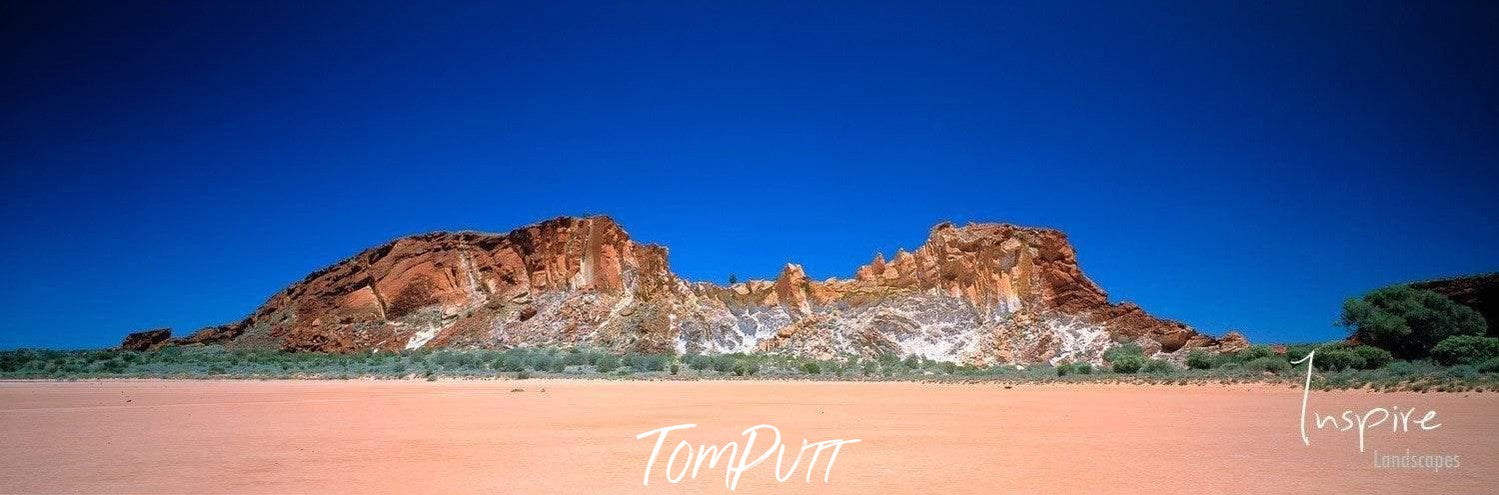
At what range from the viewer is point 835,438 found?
11680 mm

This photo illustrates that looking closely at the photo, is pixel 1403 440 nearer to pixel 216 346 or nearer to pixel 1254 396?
pixel 1254 396

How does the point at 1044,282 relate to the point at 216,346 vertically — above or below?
above

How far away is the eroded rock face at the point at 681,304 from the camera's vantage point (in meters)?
56.1

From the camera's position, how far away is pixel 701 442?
1117 centimetres

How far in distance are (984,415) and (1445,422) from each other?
23.9 ft

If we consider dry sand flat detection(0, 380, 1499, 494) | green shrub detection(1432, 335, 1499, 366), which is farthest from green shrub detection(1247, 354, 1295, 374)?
dry sand flat detection(0, 380, 1499, 494)

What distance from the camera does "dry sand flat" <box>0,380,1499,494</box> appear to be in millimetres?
7797

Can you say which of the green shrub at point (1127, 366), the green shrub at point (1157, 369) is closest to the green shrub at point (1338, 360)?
the green shrub at point (1157, 369)

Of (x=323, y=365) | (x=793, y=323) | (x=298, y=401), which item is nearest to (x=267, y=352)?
(x=323, y=365)

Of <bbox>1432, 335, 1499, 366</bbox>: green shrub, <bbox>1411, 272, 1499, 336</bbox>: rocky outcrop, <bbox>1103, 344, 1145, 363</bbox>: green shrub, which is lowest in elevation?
<bbox>1103, 344, 1145, 363</bbox>: green shrub

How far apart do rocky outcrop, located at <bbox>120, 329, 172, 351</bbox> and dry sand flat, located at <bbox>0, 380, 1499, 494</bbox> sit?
5302cm

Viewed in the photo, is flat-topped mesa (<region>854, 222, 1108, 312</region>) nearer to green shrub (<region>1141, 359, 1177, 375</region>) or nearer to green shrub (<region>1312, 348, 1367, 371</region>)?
green shrub (<region>1141, 359, 1177, 375</region>)

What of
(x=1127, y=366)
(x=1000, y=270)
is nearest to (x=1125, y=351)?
(x=1000, y=270)

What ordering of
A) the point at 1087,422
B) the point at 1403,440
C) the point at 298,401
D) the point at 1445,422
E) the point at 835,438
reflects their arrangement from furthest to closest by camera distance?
the point at 298,401
the point at 1087,422
the point at 1445,422
the point at 835,438
the point at 1403,440
